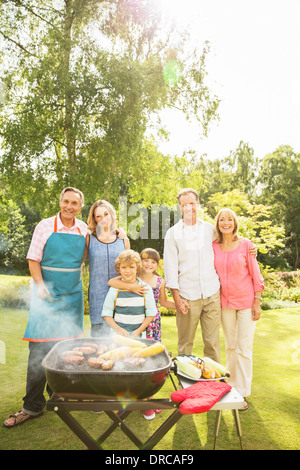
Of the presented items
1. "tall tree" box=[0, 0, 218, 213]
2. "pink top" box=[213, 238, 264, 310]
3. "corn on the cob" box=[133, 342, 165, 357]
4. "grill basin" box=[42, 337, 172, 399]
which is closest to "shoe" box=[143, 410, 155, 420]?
"pink top" box=[213, 238, 264, 310]

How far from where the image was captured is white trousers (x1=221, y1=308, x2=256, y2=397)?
312 centimetres

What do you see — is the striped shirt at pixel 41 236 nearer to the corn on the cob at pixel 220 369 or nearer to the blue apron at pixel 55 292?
the blue apron at pixel 55 292

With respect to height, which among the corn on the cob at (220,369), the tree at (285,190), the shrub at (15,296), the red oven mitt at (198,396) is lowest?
the shrub at (15,296)

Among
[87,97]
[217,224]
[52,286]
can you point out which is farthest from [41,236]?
[87,97]

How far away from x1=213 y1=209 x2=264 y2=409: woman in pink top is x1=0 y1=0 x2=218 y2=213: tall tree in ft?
23.1

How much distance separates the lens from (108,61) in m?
9.46

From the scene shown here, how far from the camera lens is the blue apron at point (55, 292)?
2740 millimetres

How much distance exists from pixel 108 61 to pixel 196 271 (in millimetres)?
8405

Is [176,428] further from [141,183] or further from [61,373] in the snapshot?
[141,183]

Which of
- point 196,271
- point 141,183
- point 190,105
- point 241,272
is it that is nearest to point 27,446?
point 196,271

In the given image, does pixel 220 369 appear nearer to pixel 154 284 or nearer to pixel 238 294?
pixel 238 294

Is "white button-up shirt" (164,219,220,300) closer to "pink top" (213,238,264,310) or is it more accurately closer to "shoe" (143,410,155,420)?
"pink top" (213,238,264,310)

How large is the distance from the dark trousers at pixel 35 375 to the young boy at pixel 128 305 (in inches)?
23.8

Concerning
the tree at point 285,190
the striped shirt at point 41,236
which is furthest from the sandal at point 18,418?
the tree at point 285,190
